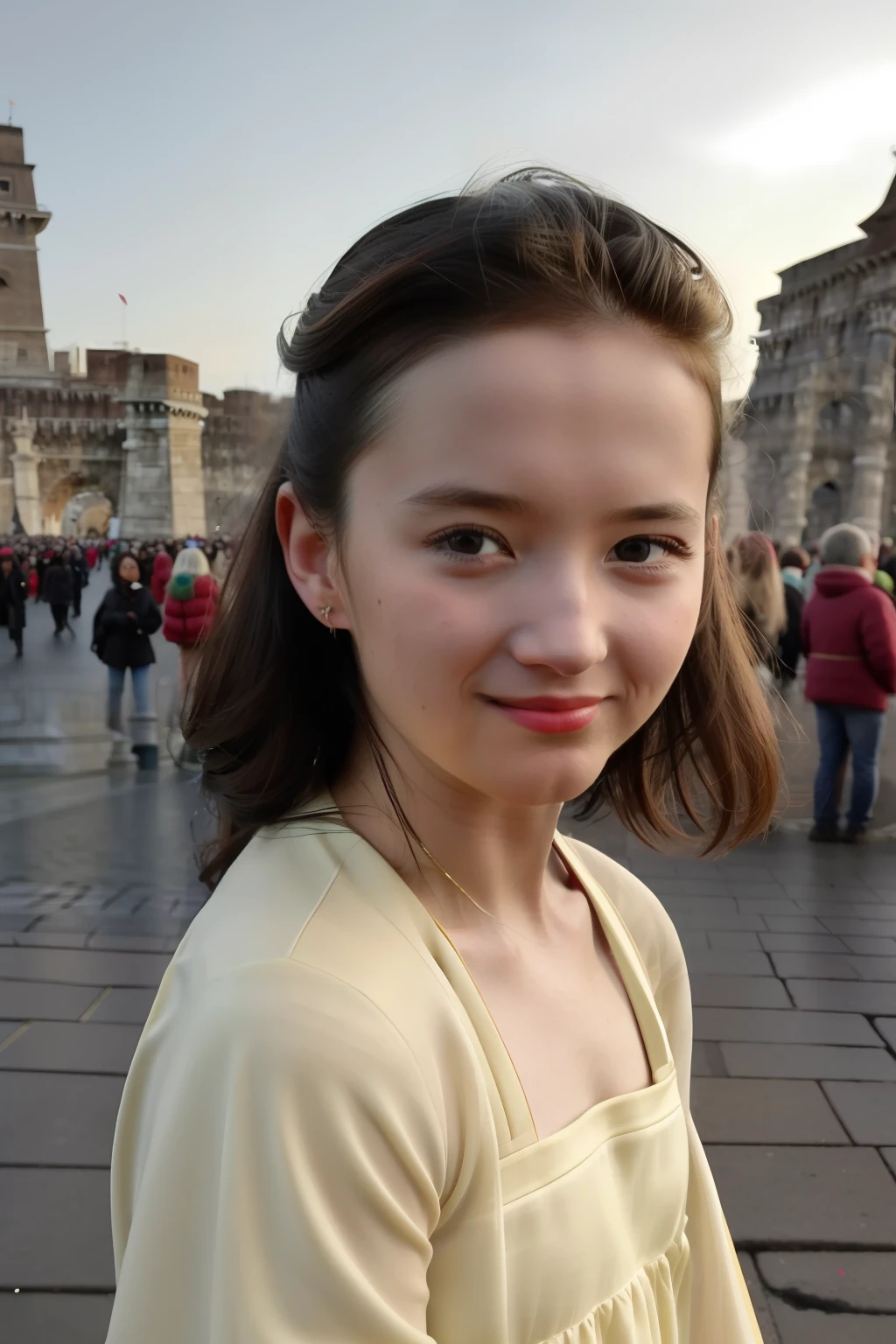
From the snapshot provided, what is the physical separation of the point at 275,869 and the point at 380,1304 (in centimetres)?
31

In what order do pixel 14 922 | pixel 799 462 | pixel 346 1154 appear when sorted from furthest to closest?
pixel 799 462 → pixel 14 922 → pixel 346 1154

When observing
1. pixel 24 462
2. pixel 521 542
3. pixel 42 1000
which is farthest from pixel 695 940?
pixel 24 462

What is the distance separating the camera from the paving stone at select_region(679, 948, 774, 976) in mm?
3561

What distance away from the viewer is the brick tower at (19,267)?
16.7m

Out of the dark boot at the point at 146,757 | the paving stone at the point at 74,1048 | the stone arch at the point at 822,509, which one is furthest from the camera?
the stone arch at the point at 822,509

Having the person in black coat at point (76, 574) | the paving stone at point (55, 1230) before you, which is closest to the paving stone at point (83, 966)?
the paving stone at point (55, 1230)

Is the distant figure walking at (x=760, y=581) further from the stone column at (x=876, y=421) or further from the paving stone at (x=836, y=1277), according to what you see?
the stone column at (x=876, y=421)

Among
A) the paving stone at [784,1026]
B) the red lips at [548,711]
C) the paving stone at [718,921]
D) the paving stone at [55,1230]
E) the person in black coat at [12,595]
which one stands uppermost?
the red lips at [548,711]

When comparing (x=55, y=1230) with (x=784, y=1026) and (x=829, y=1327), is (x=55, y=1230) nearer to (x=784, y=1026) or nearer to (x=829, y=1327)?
(x=829, y=1327)

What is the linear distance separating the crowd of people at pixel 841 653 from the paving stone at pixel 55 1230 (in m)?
4.29

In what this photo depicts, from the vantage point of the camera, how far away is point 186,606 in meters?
6.76

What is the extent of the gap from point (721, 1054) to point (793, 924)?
4.60 feet

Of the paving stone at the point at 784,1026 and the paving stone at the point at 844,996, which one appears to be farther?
the paving stone at the point at 844,996

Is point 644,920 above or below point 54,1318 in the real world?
above
